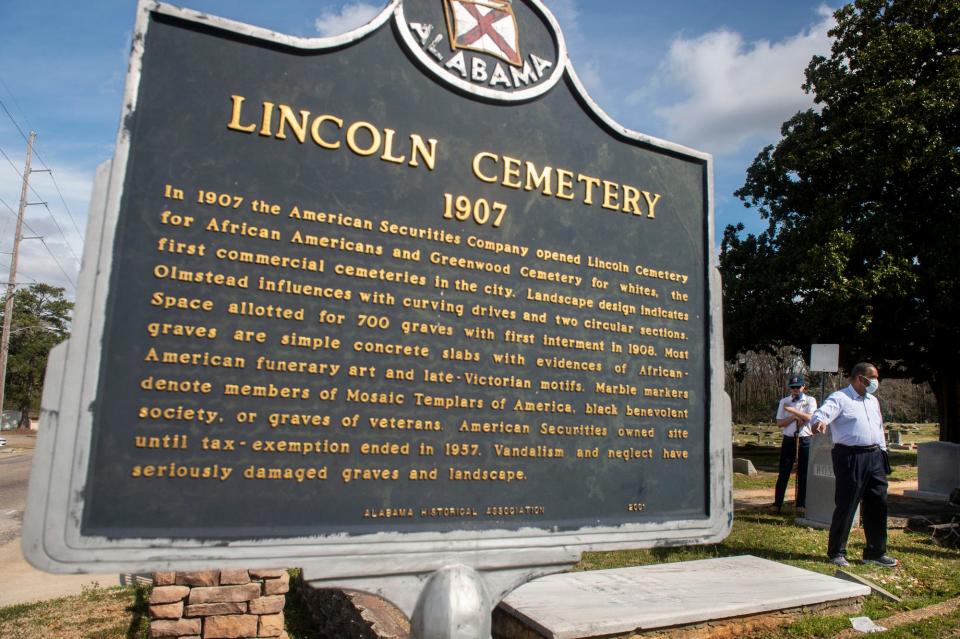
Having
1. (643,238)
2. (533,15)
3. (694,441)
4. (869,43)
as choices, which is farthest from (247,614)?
(869,43)

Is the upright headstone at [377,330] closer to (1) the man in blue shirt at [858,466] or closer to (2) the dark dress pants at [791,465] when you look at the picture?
(1) the man in blue shirt at [858,466]

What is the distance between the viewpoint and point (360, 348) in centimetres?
253

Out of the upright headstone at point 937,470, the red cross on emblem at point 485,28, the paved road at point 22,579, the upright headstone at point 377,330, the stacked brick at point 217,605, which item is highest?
A: the red cross on emblem at point 485,28

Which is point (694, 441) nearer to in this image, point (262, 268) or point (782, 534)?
point (262, 268)

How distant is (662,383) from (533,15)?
190 cm

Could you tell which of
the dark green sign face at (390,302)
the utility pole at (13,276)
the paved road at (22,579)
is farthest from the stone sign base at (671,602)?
the utility pole at (13,276)

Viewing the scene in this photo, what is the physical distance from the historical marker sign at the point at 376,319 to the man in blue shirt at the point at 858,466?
3.52 metres

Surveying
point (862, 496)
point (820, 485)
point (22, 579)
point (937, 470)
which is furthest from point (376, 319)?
point (937, 470)

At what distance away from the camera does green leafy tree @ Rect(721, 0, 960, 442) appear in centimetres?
1533

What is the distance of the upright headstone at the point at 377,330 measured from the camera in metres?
2.26

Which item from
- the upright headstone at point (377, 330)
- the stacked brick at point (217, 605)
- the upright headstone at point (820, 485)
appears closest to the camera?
the upright headstone at point (377, 330)

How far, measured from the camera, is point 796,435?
8.62 meters

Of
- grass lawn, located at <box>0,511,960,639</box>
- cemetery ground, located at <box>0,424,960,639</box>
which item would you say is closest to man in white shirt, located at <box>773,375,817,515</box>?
cemetery ground, located at <box>0,424,960,639</box>

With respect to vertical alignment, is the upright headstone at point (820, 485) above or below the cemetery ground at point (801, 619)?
above
